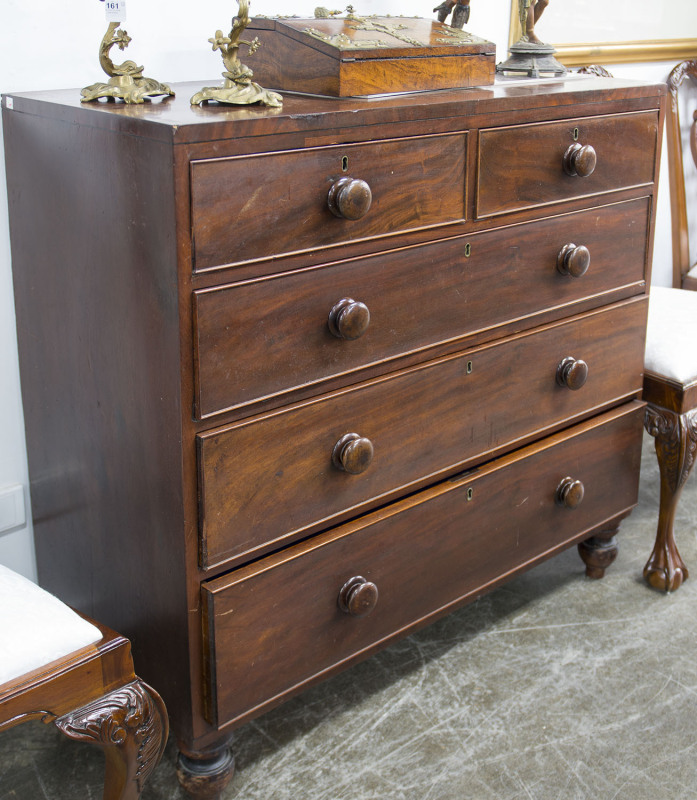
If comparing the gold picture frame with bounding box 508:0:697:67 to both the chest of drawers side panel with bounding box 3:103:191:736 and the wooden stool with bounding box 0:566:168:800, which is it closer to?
the chest of drawers side panel with bounding box 3:103:191:736

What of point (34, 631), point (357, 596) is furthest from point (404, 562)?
point (34, 631)

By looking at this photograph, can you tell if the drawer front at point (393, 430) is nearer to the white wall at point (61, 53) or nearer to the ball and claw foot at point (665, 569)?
the ball and claw foot at point (665, 569)

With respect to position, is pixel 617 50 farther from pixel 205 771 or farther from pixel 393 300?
pixel 205 771

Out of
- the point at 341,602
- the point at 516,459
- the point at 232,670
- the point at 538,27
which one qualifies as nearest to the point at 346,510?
the point at 341,602

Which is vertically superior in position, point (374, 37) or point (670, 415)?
point (374, 37)

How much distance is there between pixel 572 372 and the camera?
1850mm

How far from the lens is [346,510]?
1.57 m

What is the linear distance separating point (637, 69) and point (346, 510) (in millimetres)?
1994

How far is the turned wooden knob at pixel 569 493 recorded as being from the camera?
6.35 ft

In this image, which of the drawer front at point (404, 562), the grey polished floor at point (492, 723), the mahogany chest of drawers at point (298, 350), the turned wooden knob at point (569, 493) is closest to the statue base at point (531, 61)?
the mahogany chest of drawers at point (298, 350)

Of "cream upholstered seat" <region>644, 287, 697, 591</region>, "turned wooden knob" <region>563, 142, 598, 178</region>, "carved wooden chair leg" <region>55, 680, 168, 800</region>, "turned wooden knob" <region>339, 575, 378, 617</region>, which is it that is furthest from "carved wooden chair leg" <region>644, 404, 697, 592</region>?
"carved wooden chair leg" <region>55, 680, 168, 800</region>

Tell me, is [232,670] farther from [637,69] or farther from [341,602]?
[637,69]

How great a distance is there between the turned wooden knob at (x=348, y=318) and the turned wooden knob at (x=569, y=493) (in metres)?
0.71

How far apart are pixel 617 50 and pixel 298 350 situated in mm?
1914
